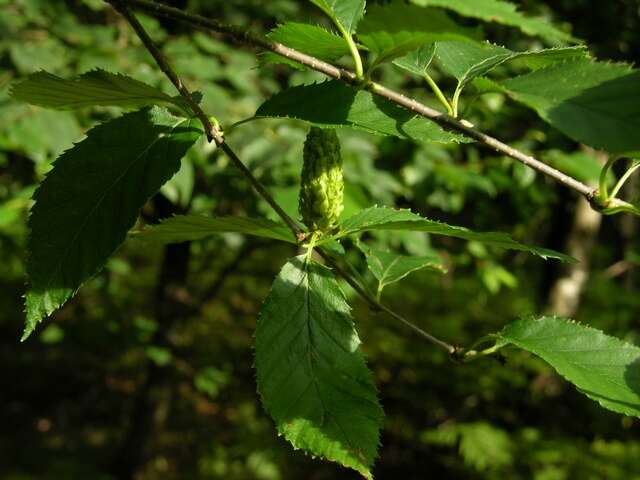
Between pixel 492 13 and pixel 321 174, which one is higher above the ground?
pixel 492 13

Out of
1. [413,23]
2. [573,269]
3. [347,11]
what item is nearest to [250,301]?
[573,269]

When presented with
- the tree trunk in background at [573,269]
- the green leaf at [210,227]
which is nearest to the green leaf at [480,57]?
the green leaf at [210,227]

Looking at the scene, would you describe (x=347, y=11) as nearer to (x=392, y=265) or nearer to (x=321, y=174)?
(x=321, y=174)

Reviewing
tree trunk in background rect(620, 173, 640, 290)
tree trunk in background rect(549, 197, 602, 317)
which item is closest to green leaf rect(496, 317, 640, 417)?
tree trunk in background rect(549, 197, 602, 317)

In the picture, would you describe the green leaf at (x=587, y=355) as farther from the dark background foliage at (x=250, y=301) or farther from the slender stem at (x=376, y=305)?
the dark background foliage at (x=250, y=301)

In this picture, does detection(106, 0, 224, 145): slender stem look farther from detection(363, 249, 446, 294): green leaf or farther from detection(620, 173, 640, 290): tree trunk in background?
detection(620, 173, 640, 290): tree trunk in background

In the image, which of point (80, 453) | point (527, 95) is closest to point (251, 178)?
point (527, 95)
